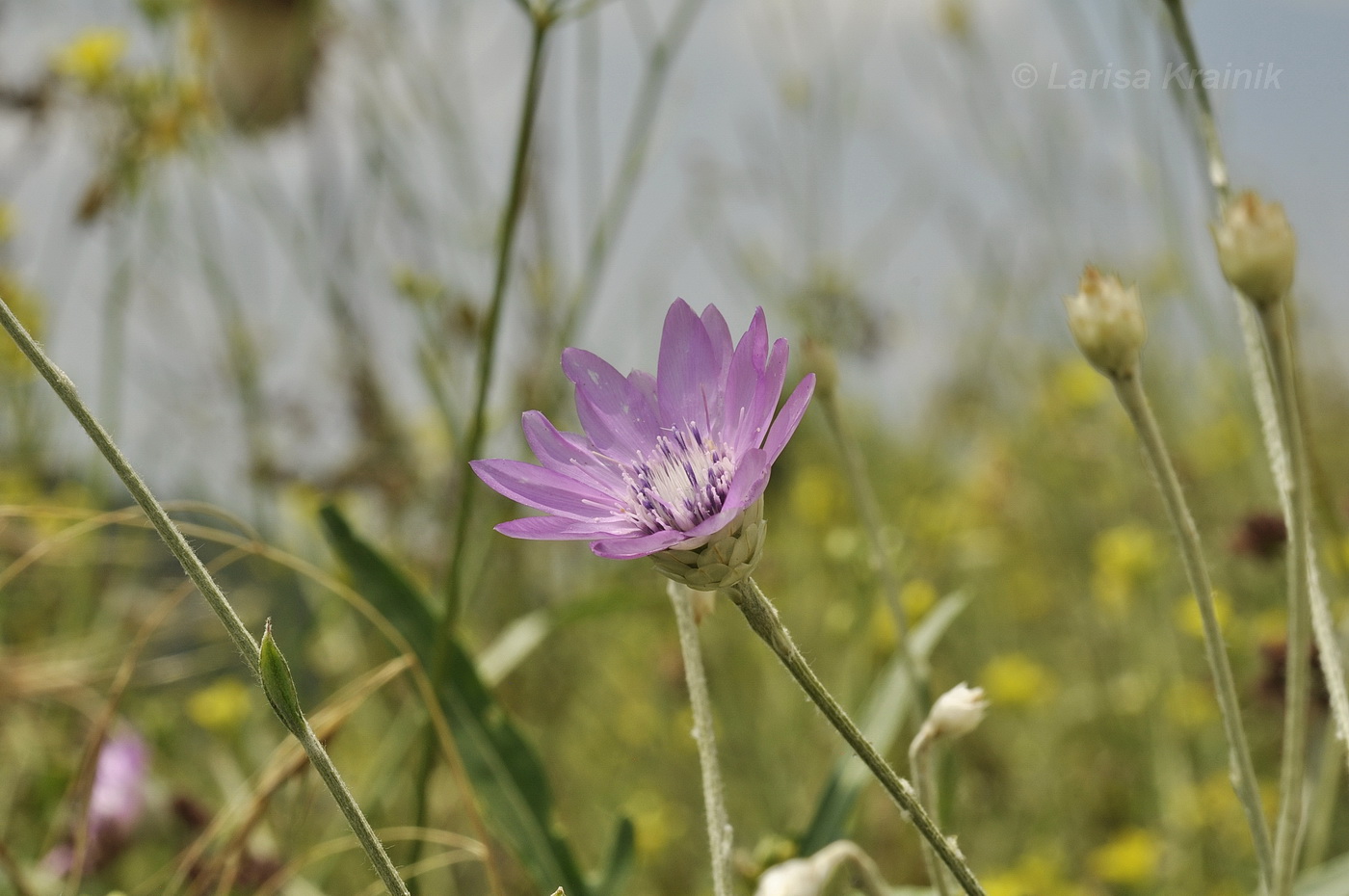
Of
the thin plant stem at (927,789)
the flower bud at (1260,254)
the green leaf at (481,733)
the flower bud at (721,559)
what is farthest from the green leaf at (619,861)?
the flower bud at (1260,254)

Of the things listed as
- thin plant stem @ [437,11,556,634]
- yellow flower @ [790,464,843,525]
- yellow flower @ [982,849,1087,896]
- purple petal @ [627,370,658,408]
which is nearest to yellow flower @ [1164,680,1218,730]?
yellow flower @ [982,849,1087,896]

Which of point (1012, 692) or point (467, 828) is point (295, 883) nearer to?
point (467, 828)

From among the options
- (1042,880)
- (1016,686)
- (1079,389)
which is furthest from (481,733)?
(1079,389)

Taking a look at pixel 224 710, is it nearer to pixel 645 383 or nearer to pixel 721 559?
pixel 645 383

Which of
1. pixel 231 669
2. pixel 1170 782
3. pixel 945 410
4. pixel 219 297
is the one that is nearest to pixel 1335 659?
pixel 1170 782

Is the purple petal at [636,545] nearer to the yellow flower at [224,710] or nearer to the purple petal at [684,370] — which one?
the purple petal at [684,370]
